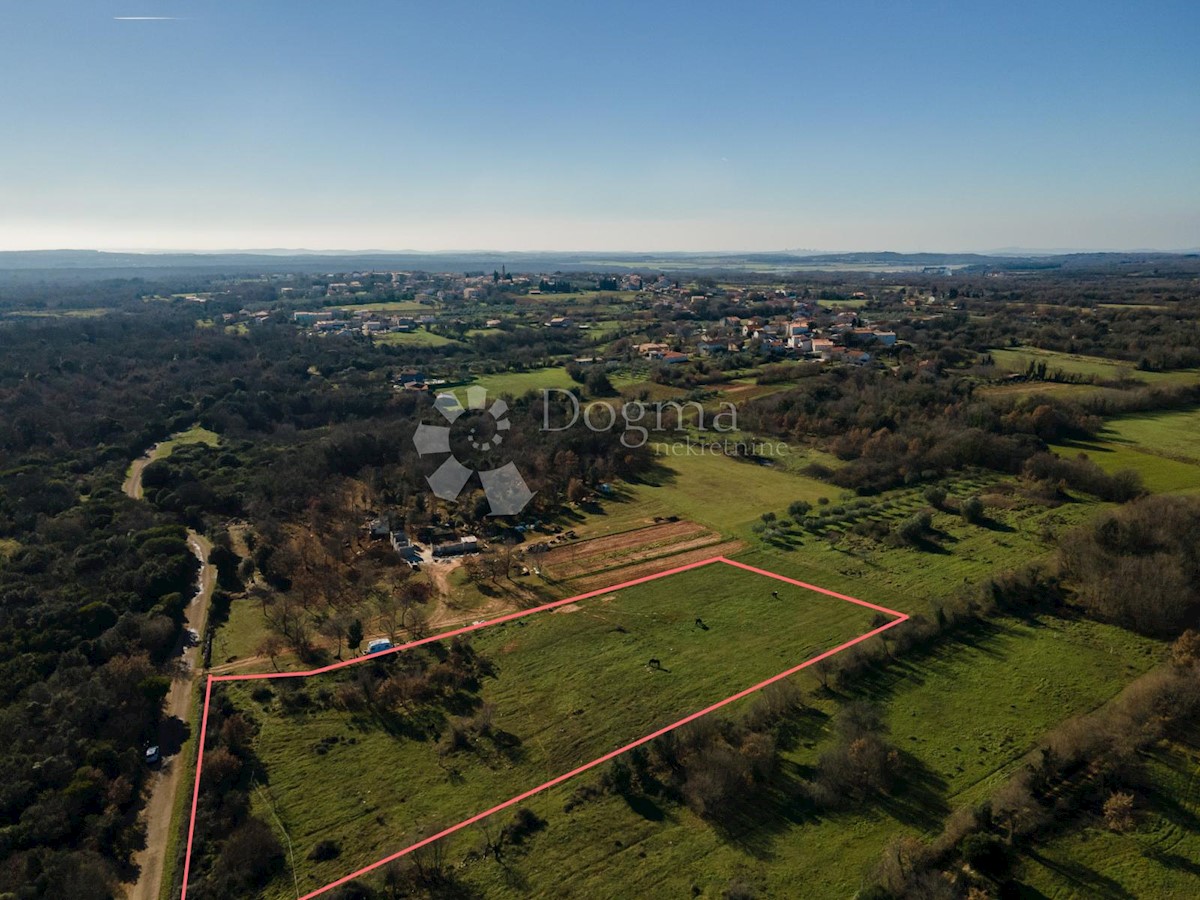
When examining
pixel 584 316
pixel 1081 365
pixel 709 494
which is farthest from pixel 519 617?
pixel 584 316

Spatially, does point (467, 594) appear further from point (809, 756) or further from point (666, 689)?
point (809, 756)

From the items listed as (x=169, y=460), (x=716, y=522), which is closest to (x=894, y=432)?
(x=716, y=522)

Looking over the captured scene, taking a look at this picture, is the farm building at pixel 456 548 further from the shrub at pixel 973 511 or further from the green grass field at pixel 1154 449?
the green grass field at pixel 1154 449

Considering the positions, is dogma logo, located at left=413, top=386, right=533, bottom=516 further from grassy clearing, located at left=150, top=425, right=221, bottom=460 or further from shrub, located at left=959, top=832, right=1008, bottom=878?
shrub, located at left=959, top=832, right=1008, bottom=878

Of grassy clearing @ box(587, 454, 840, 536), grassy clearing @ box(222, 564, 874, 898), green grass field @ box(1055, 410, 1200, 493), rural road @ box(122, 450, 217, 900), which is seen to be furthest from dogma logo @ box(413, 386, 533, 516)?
green grass field @ box(1055, 410, 1200, 493)

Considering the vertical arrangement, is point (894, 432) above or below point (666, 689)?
above

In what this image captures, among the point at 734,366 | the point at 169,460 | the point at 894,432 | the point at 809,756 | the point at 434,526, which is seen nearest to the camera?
the point at 809,756

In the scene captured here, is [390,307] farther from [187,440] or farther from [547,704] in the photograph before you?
[547,704]
